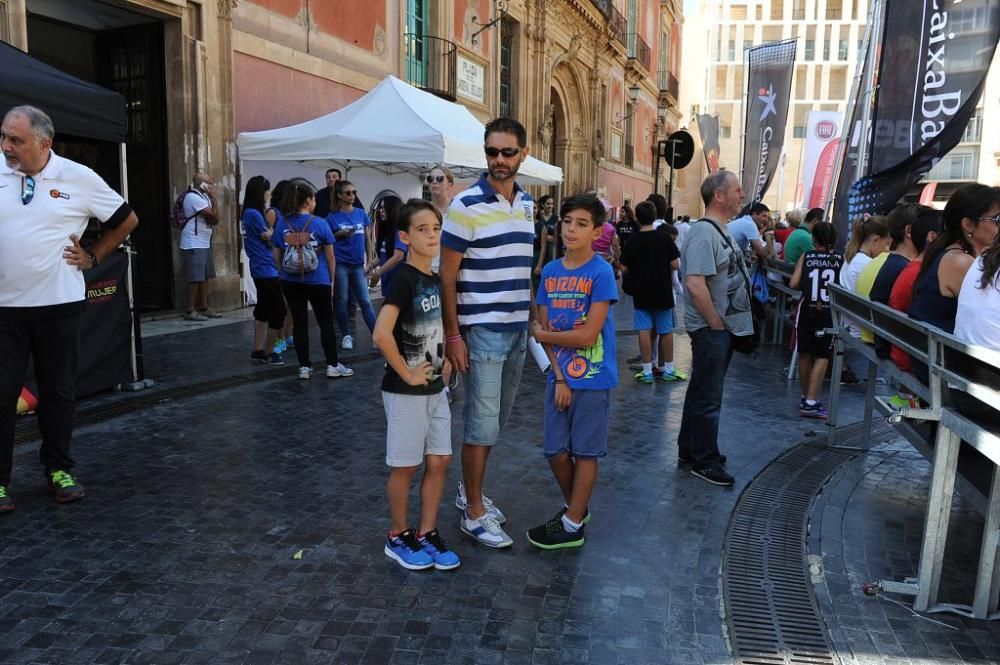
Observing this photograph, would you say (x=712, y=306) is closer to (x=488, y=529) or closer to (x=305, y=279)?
(x=488, y=529)

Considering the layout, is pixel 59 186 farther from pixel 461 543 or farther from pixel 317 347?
pixel 317 347

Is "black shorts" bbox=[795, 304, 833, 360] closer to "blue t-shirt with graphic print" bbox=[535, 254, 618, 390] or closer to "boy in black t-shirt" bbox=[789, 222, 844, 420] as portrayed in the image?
"boy in black t-shirt" bbox=[789, 222, 844, 420]

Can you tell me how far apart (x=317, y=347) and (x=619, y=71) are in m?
29.1

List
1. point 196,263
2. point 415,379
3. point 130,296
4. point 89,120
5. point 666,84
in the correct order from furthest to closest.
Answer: point 666,84, point 196,263, point 130,296, point 89,120, point 415,379

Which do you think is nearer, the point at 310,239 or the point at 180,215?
the point at 310,239

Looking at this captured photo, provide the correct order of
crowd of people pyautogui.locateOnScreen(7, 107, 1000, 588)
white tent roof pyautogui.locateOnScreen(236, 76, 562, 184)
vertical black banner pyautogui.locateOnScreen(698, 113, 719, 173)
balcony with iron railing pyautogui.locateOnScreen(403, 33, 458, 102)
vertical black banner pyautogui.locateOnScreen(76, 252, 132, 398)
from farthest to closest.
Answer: vertical black banner pyautogui.locateOnScreen(698, 113, 719, 173) < balcony with iron railing pyautogui.locateOnScreen(403, 33, 458, 102) < white tent roof pyautogui.locateOnScreen(236, 76, 562, 184) < vertical black banner pyautogui.locateOnScreen(76, 252, 132, 398) < crowd of people pyautogui.locateOnScreen(7, 107, 1000, 588)

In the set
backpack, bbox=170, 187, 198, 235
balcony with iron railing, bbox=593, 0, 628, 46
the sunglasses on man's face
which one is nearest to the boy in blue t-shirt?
the sunglasses on man's face

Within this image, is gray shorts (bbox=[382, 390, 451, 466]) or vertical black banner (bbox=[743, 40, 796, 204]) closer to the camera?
gray shorts (bbox=[382, 390, 451, 466])

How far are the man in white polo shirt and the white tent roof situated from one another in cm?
618

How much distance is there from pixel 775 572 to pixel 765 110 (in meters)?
14.1

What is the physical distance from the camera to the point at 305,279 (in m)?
7.18

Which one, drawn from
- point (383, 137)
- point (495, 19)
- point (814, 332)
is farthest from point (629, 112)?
point (814, 332)

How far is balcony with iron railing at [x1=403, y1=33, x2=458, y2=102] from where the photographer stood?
16984 millimetres

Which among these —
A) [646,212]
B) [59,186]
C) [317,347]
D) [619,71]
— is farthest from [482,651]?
[619,71]
